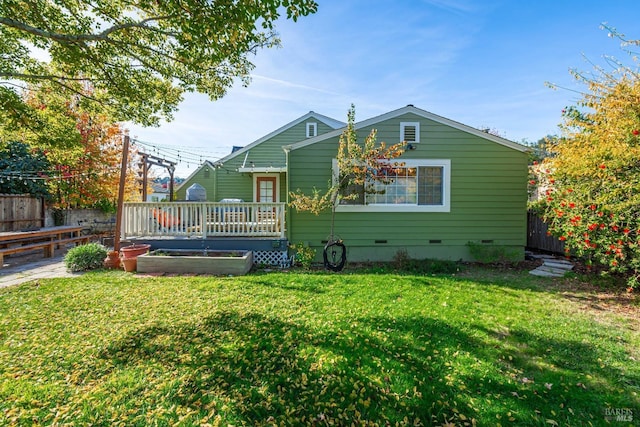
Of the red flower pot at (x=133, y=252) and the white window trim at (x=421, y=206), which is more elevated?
the white window trim at (x=421, y=206)

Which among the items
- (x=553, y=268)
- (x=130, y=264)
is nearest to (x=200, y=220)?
(x=130, y=264)

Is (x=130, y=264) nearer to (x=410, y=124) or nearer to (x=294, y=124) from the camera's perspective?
(x=410, y=124)

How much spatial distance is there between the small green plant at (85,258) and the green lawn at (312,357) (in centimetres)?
164

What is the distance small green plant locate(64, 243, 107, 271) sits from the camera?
22.2 ft

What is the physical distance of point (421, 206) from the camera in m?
8.16

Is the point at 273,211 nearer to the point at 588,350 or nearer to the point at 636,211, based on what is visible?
the point at 588,350

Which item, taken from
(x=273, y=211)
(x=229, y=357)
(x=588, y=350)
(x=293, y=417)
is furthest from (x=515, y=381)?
(x=273, y=211)

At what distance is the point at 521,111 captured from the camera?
12023mm

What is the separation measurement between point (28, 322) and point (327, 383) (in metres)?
4.16

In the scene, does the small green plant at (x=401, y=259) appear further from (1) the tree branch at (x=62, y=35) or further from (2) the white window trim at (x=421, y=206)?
(1) the tree branch at (x=62, y=35)

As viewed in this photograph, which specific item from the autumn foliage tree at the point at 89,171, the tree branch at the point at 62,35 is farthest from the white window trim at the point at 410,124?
the autumn foliage tree at the point at 89,171

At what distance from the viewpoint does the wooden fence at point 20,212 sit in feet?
31.6

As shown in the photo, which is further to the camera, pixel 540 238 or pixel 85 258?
pixel 540 238

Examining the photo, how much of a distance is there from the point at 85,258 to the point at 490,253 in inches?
422
